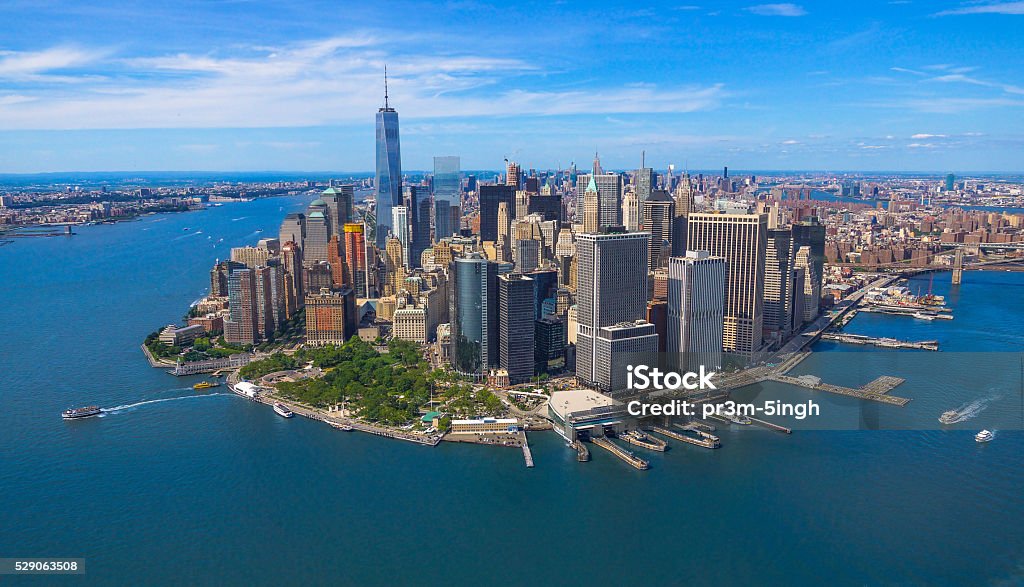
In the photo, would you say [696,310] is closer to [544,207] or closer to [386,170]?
[544,207]

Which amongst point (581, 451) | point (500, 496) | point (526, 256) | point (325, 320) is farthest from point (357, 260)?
point (500, 496)

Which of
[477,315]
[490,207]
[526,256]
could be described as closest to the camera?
[477,315]

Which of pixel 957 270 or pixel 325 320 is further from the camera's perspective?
pixel 957 270

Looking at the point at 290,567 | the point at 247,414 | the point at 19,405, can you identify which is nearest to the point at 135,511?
the point at 290,567

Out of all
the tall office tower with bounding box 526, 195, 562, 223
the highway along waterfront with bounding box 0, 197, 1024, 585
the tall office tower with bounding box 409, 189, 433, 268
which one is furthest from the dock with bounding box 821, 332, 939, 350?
the tall office tower with bounding box 409, 189, 433, 268

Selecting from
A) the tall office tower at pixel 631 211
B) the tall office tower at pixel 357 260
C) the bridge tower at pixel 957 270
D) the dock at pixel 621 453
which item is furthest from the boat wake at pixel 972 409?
the tall office tower at pixel 357 260

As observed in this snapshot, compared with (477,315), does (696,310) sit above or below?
above

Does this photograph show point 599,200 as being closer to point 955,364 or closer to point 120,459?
point 955,364
